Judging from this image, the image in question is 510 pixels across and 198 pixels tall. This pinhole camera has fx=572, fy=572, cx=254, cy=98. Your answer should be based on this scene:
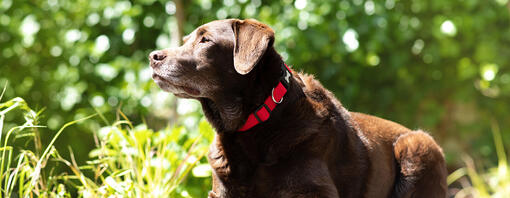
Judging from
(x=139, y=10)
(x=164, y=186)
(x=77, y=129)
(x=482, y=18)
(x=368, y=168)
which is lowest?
(x=77, y=129)

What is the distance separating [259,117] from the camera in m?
2.54

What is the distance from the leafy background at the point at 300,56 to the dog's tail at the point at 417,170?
150cm

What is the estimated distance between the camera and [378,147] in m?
2.93

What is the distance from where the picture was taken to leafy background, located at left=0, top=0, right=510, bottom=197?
4.55 meters

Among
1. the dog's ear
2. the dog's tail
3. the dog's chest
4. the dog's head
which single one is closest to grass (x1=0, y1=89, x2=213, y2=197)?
the dog's chest

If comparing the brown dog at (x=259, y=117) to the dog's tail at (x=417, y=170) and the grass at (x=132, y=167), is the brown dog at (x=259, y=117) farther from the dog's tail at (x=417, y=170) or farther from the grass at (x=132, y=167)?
the grass at (x=132, y=167)

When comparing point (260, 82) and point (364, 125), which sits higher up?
point (260, 82)

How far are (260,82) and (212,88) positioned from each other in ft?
0.71

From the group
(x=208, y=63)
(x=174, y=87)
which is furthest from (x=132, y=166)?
(x=208, y=63)

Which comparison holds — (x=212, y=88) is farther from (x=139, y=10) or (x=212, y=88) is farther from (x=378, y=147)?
(x=139, y=10)

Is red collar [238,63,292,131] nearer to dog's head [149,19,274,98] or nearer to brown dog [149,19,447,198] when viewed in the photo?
brown dog [149,19,447,198]

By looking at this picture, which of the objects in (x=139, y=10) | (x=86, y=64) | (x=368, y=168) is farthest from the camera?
(x=86, y=64)

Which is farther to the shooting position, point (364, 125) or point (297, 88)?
point (364, 125)

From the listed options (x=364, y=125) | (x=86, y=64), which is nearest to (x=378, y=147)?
(x=364, y=125)
